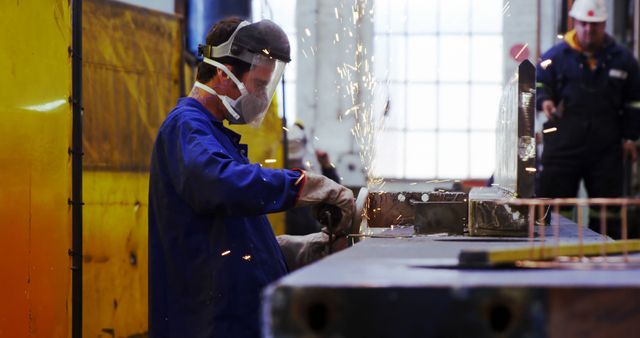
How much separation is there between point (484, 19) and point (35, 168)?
8421 millimetres

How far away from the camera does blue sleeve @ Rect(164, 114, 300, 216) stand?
2.28 metres

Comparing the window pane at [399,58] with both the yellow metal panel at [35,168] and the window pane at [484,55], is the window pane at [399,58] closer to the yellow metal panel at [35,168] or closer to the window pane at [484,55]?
the window pane at [484,55]

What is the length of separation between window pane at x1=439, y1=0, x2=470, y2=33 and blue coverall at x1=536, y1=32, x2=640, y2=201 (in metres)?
5.22

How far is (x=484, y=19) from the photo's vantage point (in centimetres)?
1080

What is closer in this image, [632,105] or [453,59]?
[632,105]

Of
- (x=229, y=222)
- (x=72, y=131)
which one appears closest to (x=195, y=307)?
(x=229, y=222)

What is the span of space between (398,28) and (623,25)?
9.46 feet

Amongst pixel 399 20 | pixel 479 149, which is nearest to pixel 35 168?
pixel 479 149

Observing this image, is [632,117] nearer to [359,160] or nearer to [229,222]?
[229,222]

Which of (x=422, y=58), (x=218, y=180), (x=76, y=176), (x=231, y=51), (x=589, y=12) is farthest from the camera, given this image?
(x=422, y=58)

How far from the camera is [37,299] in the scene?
3.17 metres

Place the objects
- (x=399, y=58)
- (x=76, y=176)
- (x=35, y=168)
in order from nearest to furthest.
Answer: (x=35, y=168) < (x=76, y=176) < (x=399, y=58)

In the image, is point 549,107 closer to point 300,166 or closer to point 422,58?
point 300,166

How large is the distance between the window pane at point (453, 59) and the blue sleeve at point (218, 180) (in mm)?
8475
